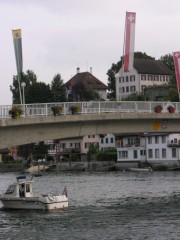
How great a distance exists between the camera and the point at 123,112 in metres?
59.8

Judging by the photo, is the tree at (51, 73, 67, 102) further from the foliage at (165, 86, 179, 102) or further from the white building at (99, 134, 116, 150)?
the foliage at (165, 86, 179, 102)

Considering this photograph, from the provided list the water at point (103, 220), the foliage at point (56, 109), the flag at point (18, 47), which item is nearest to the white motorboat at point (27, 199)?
the water at point (103, 220)

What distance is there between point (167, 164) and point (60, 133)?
324ft

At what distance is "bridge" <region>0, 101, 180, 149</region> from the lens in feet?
174

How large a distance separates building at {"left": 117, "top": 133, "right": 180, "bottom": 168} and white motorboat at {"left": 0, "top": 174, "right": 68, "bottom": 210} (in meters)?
86.6

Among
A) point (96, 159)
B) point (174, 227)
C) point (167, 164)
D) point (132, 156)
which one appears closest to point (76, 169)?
point (96, 159)

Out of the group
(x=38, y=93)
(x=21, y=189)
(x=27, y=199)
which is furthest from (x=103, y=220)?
(x=38, y=93)

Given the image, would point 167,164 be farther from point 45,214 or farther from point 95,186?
point 45,214

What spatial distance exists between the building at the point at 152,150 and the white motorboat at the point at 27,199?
8663 cm

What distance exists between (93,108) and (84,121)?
1315 mm

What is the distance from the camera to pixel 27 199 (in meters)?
66.6

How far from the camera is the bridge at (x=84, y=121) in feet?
174

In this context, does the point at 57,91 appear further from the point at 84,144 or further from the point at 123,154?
the point at 123,154

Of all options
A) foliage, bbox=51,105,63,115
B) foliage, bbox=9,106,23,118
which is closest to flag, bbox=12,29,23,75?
foliage, bbox=51,105,63,115
